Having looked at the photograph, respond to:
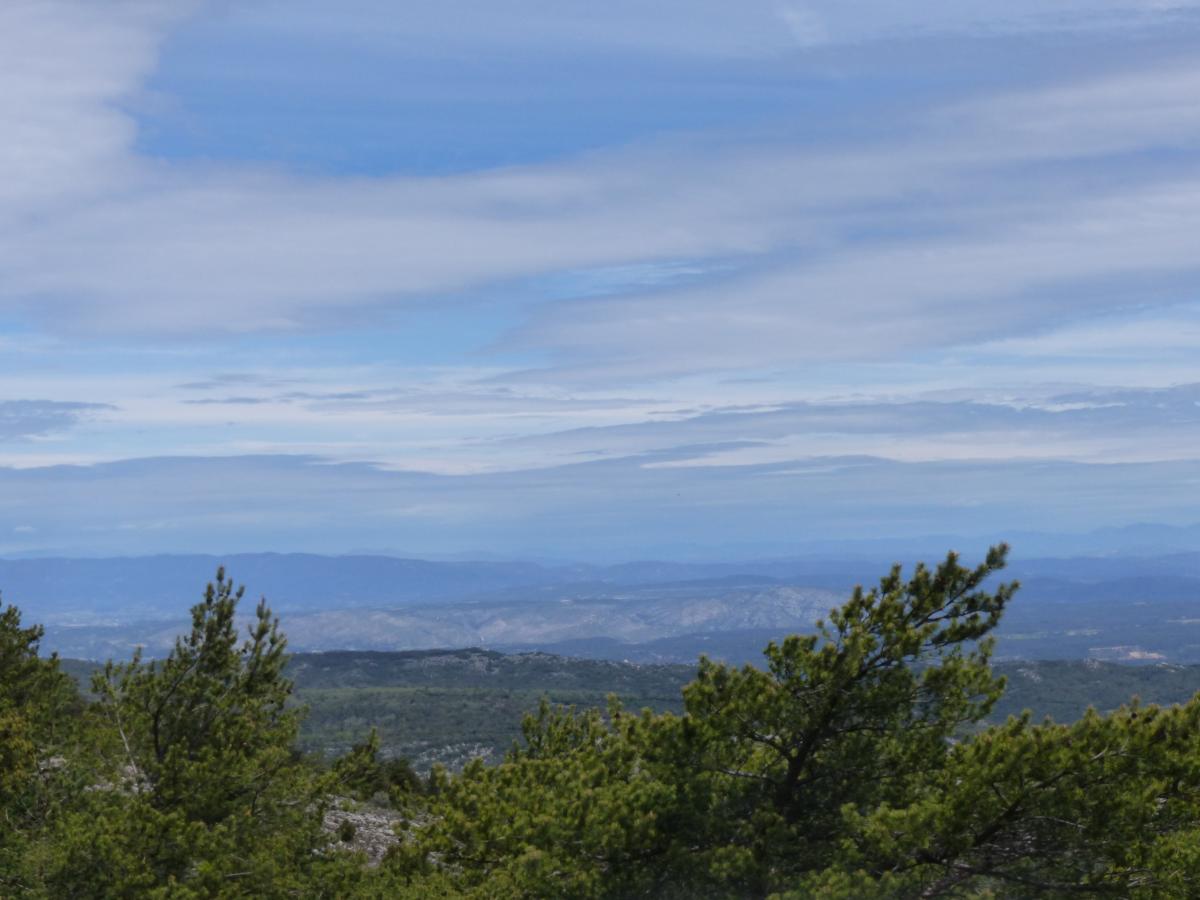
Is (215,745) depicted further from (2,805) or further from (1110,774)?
(1110,774)

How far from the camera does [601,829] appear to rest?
17.0 m

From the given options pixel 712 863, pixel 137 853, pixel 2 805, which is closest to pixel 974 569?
pixel 712 863

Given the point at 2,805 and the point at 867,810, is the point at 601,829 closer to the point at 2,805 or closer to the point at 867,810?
the point at 867,810

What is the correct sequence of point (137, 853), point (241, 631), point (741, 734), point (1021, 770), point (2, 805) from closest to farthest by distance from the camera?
point (1021, 770) → point (741, 734) → point (137, 853) → point (2, 805) → point (241, 631)

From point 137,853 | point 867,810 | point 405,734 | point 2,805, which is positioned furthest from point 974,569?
point 405,734

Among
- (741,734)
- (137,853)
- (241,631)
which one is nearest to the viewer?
(741,734)

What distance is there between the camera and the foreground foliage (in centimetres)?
1608

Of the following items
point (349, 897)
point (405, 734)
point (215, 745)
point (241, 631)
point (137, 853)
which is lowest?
point (405, 734)

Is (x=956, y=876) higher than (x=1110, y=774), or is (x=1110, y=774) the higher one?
(x=1110, y=774)

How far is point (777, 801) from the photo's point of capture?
17766mm

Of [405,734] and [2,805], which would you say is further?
[405,734]

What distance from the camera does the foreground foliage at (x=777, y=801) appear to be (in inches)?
633

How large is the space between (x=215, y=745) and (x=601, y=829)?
9051mm

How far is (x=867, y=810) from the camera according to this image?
17500 mm
